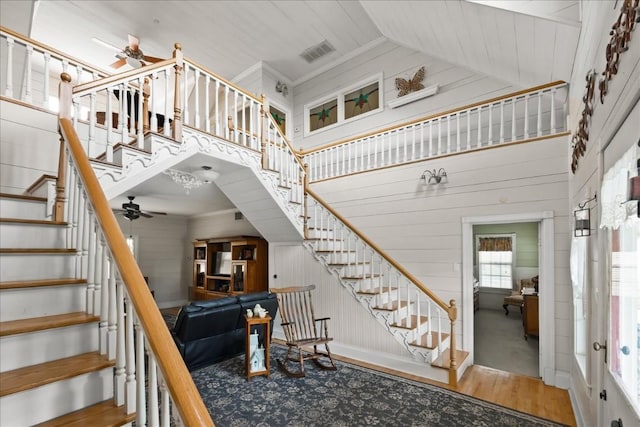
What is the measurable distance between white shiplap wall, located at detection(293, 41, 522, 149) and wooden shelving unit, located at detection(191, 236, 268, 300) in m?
2.84

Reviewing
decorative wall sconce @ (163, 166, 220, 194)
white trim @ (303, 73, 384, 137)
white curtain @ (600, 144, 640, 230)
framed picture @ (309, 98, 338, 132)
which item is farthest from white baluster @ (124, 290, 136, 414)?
framed picture @ (309, 98, 338, 132)

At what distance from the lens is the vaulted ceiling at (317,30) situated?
124 inches

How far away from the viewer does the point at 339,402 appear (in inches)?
118

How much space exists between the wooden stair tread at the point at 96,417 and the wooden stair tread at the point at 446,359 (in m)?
3.30

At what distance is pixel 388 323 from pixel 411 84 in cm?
426

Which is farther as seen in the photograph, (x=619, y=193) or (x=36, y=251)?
(x=36, y=251)

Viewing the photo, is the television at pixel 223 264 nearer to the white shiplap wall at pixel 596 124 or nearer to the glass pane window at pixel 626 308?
the white shiplap wall at pixel 596 124

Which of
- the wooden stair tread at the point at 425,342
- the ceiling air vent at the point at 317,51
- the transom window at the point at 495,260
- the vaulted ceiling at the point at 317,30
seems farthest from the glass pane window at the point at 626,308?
the transom window at the point at 495,260

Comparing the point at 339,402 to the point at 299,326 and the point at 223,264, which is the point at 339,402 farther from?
the point at 223,264

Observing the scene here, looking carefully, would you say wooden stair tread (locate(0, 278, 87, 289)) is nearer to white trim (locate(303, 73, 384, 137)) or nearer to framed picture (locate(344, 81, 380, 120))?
white trim (locate(303, 73, 384, 137))

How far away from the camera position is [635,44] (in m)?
1.28

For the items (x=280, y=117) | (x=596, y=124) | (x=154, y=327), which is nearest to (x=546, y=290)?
(x=596, y=124)

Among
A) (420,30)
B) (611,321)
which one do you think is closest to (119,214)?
(420,30)

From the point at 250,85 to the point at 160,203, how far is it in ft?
11.4
